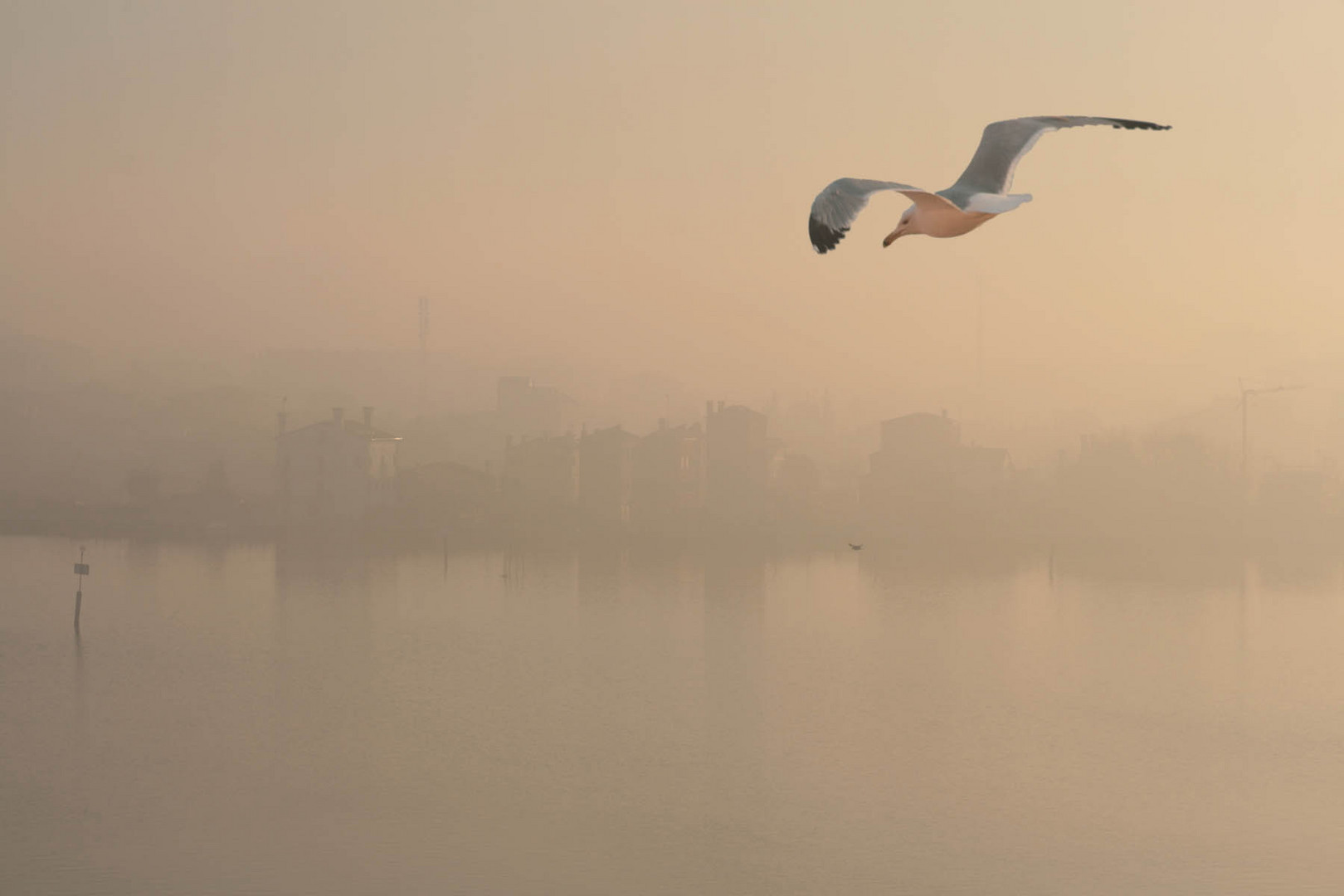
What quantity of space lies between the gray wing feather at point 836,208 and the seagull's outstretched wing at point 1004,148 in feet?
0.59

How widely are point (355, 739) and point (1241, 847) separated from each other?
59.1 ft

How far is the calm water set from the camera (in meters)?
20.8

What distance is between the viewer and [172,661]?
39.0 m

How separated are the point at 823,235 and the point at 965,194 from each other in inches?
11.9

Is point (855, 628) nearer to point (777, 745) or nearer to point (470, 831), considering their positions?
point (777, 745)

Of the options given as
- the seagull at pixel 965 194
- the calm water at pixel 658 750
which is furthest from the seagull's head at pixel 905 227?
the calm water at pixel 658 750

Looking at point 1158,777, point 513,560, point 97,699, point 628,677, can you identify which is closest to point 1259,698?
point 1158,777

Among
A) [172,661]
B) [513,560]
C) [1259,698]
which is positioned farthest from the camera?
[513,560]

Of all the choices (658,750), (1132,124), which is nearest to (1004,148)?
(1132,124)

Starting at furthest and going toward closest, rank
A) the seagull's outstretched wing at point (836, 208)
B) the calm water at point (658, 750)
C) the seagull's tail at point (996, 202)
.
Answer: the calm water at point (658, 750), the seagull's outstretched wing at point (836, 208), the seagull's tail at point (996, 202)

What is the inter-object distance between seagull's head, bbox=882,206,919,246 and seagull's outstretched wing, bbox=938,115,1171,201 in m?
0.23

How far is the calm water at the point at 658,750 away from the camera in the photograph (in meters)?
20.8

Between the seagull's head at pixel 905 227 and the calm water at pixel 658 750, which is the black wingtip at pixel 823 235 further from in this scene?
the calm water at pixel 658 750

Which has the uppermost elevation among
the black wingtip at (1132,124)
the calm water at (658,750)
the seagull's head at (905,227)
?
the black wingtip at (1132,124)
